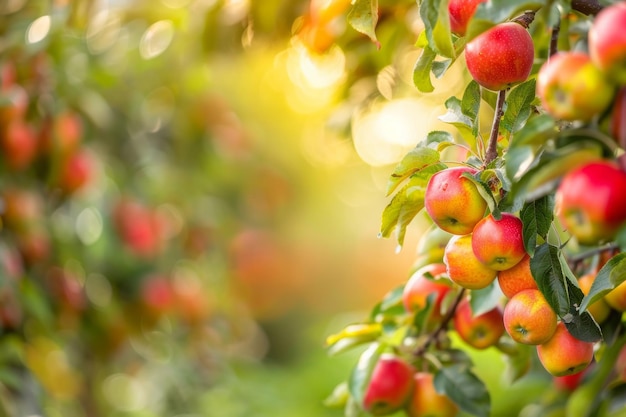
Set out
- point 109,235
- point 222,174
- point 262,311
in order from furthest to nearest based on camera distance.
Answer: point 262,311 < point 222,174 < point 109,235

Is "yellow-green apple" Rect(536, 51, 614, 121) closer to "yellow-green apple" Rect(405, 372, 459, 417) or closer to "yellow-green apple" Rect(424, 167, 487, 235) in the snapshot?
"yellow-green apple" Rect(424, 167, 487, 235)

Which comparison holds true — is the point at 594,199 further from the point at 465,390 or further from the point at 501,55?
the point at 465,390

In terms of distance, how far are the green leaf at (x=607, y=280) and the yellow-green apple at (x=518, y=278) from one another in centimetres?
5

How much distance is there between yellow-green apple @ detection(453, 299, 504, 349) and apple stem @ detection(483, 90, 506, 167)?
21 centimetres

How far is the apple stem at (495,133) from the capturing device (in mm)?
662

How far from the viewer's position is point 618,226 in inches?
19.2

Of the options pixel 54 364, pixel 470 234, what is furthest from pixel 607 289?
pixel 54 364

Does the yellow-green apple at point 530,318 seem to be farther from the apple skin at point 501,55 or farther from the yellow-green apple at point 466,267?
the apple skin at point 501,55

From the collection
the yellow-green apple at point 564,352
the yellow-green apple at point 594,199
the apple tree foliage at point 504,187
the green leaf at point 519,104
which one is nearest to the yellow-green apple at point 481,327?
the apple tree foliage at point 504,187

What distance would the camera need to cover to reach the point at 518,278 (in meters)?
0.68

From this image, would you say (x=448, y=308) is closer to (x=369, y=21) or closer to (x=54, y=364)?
(x=369, y=21)

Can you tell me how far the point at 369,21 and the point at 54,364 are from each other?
1.38 m

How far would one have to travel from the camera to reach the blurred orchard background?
1316 mm

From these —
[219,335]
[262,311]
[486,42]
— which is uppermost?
[262,311]
